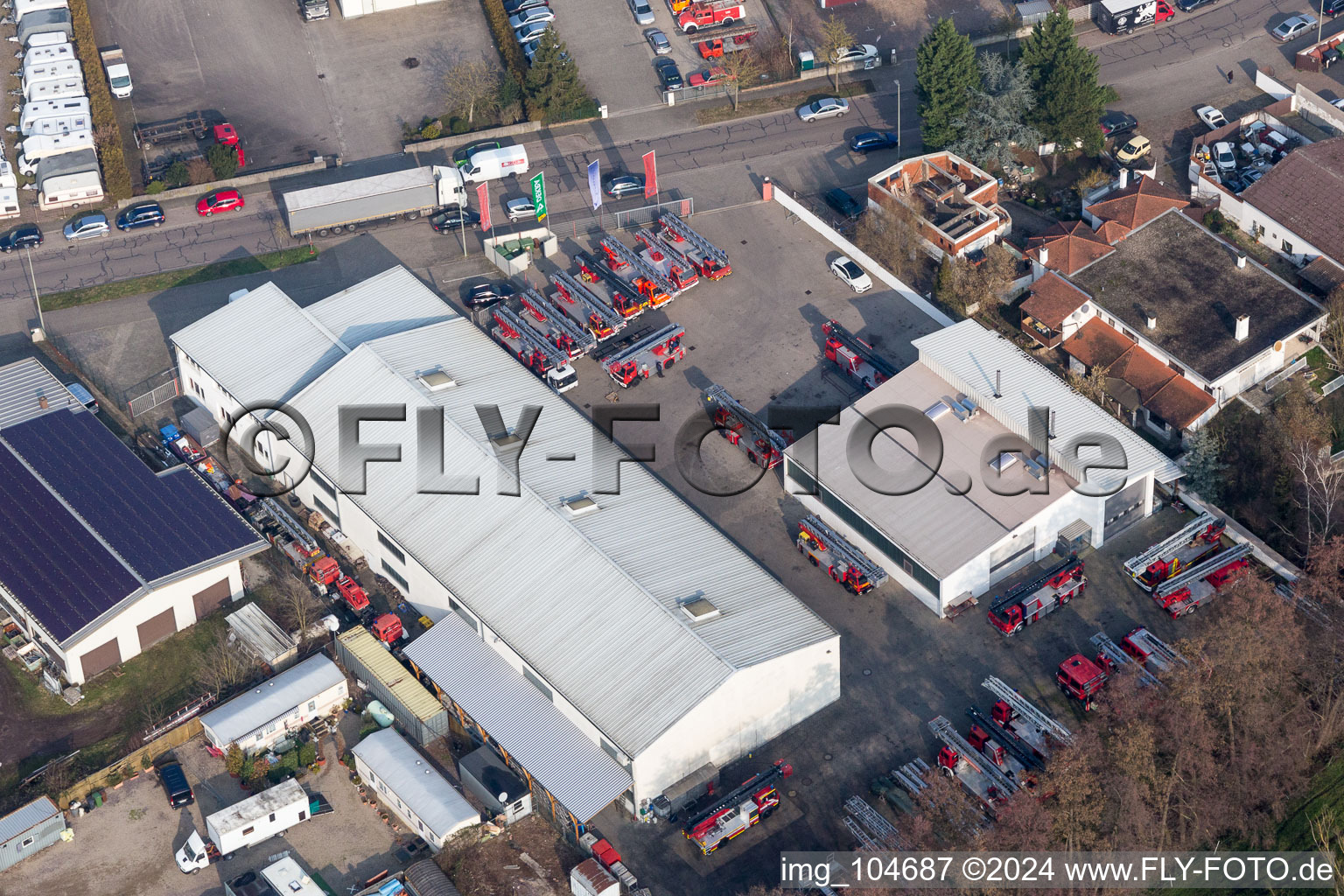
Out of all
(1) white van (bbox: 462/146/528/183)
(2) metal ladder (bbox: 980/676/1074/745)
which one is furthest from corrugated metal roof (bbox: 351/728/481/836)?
(1) white van (bbox: 462/146/528/183)

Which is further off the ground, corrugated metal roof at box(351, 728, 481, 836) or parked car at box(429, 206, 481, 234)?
parked car at box(429, 206, 481, 234)

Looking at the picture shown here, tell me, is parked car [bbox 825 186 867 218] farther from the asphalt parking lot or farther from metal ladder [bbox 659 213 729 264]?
the asphalt parking lot

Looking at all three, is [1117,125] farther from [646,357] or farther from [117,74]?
[117,74]

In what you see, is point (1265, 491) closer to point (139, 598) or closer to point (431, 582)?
point (431, 582)

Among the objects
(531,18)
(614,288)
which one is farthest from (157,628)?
(531,18)

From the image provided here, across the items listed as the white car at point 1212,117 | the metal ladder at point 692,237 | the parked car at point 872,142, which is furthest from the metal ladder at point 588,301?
the white car at point 1212,117

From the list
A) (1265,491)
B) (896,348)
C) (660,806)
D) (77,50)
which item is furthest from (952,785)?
(77,50)

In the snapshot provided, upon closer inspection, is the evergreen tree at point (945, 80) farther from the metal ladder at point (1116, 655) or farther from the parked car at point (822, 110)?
the metal ladder at point (1116, 655)
